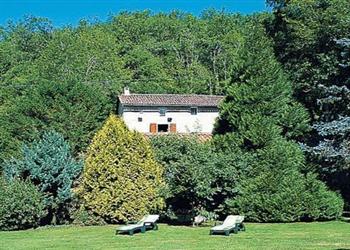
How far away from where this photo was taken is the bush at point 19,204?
2005 cm

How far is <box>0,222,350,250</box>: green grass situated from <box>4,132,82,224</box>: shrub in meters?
1.62

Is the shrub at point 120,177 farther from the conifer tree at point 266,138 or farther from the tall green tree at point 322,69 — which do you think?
the tall green tree at point 322,69

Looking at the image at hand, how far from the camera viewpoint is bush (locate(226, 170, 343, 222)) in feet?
70.3

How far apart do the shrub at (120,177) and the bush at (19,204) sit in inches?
73.8

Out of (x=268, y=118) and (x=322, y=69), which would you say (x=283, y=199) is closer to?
(x=268, y=118)

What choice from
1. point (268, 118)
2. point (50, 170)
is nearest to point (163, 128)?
point (268, 118)

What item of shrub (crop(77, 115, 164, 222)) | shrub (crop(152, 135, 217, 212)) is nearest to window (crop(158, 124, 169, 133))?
shrub (crop(152, 135, 217, 212))

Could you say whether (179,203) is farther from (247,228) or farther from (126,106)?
(126,106)

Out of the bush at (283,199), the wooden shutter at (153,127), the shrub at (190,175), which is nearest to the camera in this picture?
the shrub at (190,175)

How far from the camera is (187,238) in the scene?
1638 centimetres

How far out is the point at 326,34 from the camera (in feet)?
87.4

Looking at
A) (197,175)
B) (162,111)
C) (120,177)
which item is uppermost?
(162,111)

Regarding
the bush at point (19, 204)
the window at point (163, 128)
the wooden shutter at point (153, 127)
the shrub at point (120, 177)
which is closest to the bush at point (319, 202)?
the shrub at point (120, 177)

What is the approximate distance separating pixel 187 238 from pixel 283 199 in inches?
240
